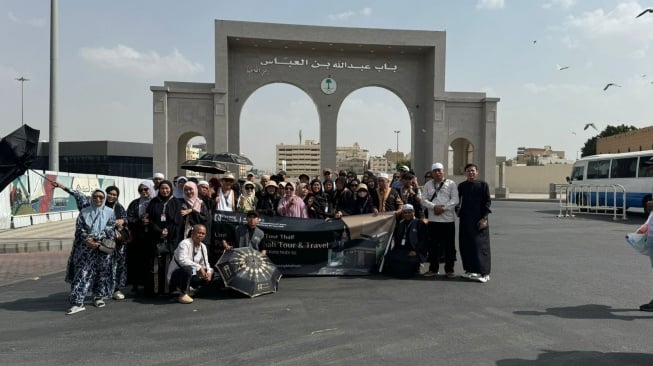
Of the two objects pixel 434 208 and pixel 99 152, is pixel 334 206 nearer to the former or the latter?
pixel 434 208

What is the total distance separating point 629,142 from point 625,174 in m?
30.1

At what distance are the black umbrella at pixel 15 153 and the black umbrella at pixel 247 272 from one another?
278cm

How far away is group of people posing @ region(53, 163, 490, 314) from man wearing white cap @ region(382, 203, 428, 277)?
2 centimetres

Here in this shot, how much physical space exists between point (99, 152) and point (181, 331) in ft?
216

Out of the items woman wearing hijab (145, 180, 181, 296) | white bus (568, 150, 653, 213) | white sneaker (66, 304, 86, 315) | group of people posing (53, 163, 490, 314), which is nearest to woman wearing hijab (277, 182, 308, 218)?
group of people posing (53, 163, 490, 314)

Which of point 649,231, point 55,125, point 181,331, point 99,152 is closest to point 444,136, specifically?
point 55,125

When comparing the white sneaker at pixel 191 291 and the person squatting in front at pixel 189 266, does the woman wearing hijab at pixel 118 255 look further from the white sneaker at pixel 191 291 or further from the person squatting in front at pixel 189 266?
the white sneaker at pixel 191 291

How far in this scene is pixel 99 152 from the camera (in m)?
63.5

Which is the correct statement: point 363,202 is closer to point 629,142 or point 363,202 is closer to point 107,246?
point 107,246

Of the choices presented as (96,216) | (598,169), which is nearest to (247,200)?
(96,216)

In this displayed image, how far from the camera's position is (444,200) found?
24.7 ft

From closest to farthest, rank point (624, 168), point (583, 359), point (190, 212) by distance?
point (583, 359)
point (190, 212)
point (624, 168)

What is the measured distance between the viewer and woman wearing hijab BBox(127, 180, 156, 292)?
643 centimetres

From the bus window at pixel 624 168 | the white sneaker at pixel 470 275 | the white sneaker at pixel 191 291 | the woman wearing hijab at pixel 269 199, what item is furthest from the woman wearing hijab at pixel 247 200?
the bus window at pixel 624 168
